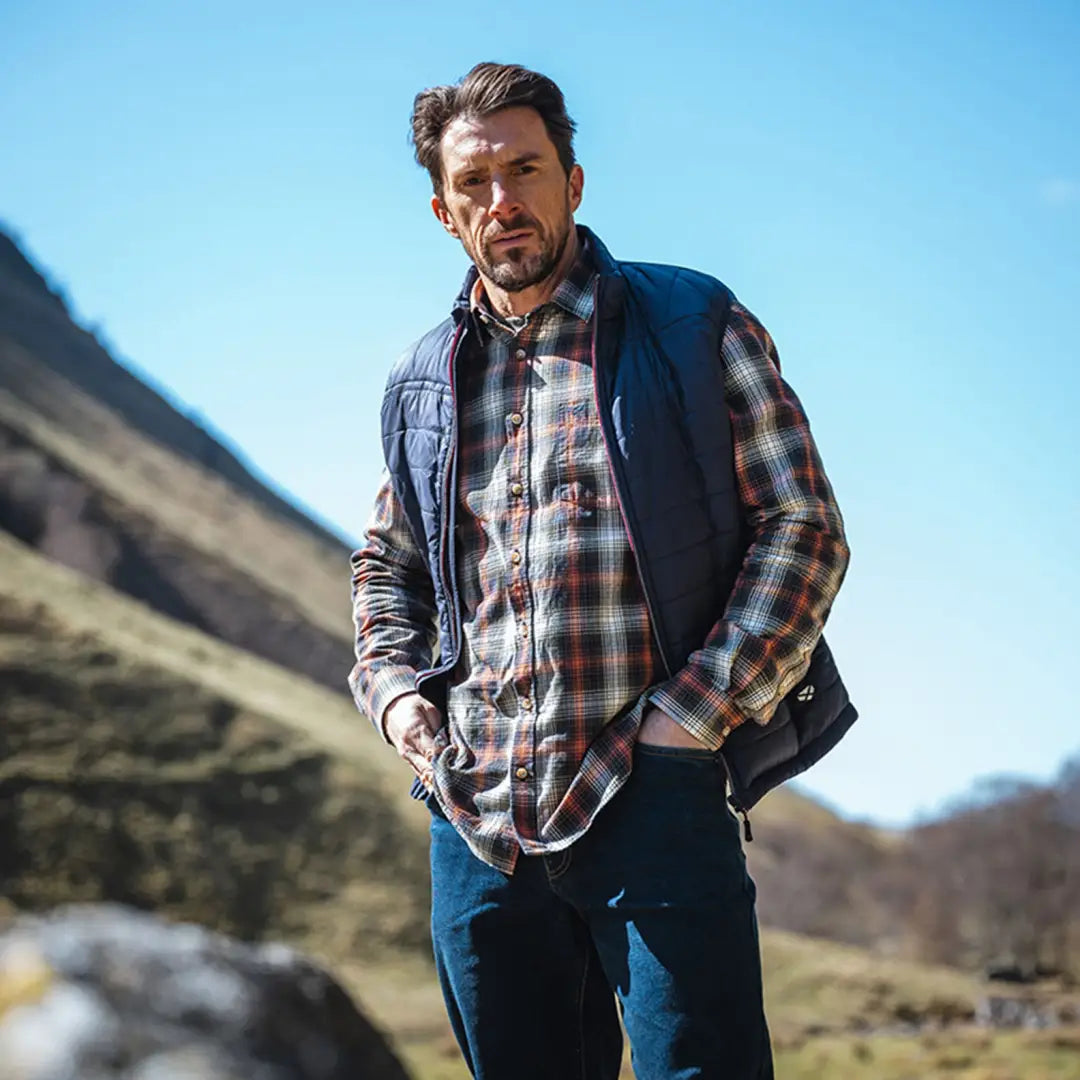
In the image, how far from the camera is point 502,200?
3010 millimetres

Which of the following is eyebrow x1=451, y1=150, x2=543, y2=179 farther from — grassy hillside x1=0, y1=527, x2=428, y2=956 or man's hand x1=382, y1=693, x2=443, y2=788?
grassy hillside x1=0, y1=527, x2=428, y2=956

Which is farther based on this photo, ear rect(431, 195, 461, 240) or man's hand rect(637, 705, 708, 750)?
ear rect(431, 195, 461, 240)

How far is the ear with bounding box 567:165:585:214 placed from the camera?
10.3 feet

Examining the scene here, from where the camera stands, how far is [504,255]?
10.0ft

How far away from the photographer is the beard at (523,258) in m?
3.04

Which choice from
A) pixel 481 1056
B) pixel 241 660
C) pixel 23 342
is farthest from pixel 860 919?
pixel 23 342

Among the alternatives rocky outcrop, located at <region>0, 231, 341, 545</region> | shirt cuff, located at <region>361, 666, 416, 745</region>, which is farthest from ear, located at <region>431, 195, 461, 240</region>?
rocky outcrop, located at <region>0, 231, 341, 545</region>

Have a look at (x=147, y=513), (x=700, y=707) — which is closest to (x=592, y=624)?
(x=700, y=707)

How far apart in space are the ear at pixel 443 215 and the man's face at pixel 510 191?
11 centimetres

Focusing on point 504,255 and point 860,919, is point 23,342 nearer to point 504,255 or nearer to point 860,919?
point 860,919

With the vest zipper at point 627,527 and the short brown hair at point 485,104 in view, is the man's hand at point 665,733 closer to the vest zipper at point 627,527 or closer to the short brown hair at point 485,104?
the vest zipper at point 627,527

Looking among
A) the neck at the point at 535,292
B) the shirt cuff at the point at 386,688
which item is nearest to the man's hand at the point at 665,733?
the shirt cuff at the point at 386,688

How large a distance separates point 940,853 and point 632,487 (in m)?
32.4

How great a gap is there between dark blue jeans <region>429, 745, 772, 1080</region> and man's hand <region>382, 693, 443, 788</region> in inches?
5.6
